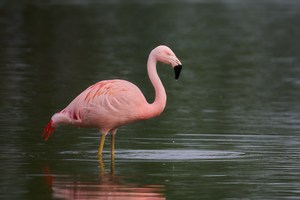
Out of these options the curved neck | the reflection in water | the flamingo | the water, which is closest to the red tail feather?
the flamingo

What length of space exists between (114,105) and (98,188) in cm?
207

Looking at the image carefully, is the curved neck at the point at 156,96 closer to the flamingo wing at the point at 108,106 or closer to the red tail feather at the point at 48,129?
the flamingo wing at the point at 108,106

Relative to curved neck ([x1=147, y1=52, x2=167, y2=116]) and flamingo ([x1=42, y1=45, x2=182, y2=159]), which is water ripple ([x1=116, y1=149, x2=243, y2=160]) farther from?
curved neck ([x1=147, y1=52, x2=167, y2=116])

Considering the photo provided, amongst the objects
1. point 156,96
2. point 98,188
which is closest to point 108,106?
point 156,96

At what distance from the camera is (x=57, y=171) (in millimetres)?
11977

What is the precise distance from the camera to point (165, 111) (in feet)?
57.7

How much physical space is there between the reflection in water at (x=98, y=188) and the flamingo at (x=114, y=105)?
1.19m

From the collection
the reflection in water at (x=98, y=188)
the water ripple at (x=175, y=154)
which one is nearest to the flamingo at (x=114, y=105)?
the water ripple at (x=175, y=154)

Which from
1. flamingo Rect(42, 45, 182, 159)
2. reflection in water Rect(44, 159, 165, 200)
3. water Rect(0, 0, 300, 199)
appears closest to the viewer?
reflection in water Rect(44, 159, 165, 200)

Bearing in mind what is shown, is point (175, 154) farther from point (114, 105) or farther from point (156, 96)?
point (114, 105)

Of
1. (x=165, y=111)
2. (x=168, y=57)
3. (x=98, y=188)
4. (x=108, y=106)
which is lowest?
(x=98, y=188)

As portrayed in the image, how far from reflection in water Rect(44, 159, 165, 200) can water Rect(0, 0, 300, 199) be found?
0.01 m

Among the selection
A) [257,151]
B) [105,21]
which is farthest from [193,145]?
[105,21]

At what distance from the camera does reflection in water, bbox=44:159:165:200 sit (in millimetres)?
10500
